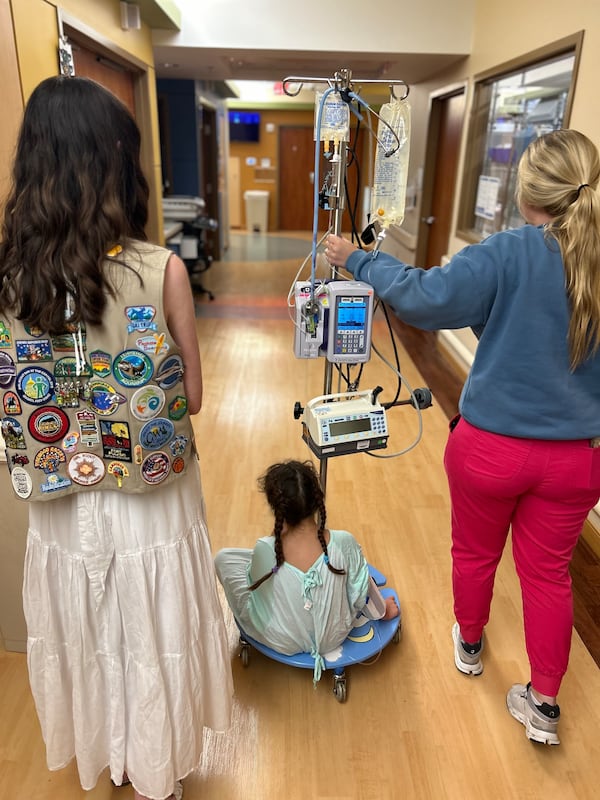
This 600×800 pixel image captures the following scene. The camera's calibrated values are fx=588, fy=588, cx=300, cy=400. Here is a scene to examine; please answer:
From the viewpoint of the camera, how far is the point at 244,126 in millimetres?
11320

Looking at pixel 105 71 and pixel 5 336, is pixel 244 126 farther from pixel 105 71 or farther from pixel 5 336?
pixel 5 336

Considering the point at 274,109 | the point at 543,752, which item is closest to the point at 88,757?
the point at 543,752

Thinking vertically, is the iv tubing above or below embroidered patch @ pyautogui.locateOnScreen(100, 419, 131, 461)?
above

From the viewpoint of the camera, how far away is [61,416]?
102 centimetres

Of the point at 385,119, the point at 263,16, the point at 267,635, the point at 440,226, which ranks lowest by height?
the point at 267,635

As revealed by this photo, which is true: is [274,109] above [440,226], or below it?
above

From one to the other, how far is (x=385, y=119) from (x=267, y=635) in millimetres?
1351

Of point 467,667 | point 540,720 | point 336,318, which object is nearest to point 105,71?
point 336,318

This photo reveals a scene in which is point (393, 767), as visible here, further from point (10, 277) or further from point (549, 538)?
point (10, 277)

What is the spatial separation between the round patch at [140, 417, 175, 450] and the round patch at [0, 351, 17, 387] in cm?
23

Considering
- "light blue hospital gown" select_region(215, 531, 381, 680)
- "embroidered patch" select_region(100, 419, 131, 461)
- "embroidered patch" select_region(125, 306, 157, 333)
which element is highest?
"embroidered patch" select_region(125, 306, 157, 333)

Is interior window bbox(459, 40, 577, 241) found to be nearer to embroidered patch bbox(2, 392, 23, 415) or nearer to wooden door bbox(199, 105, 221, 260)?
embroidered patch bbox(2, 392, 23, 415)

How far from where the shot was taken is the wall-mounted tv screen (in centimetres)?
1122

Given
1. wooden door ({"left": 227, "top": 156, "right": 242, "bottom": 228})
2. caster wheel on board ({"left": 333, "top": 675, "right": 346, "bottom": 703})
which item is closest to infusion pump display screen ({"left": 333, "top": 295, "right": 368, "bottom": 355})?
caster wheel on board ({"left": 333, "top": 675, "right": 346, "bottom": 703})
